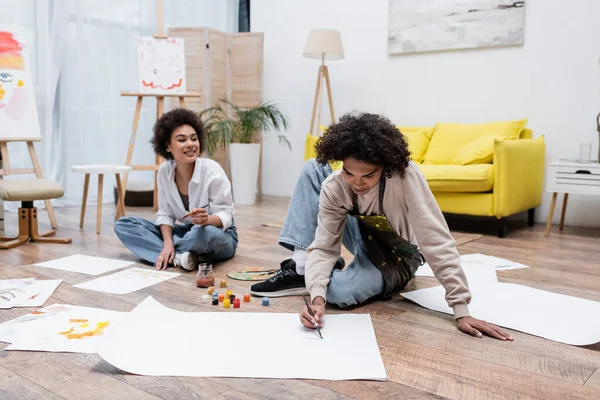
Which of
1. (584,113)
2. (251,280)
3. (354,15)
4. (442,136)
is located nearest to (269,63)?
(354,15)

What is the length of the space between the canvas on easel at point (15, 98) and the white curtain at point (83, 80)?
873mm

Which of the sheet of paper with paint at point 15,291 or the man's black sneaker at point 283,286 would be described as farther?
the man's black sneaker at point 283,286

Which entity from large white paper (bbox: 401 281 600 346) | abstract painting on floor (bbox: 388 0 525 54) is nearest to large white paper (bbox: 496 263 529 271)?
large white paper (bbox: 401 281 600 346)

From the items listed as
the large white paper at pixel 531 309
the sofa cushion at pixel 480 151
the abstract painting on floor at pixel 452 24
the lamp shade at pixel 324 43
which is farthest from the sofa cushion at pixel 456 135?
the large white paper at pixel 531 309

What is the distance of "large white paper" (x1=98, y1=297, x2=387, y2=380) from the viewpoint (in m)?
1.33

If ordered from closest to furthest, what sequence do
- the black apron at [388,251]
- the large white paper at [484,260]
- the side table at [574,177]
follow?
1. the black apron at [388,251]
2. the large white paper at [484,260]
3. the side table at [574,177]

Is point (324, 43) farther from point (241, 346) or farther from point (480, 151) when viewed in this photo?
point (241, 346)

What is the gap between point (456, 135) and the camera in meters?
3.89

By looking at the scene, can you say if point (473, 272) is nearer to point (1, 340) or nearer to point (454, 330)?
point (454, 330)

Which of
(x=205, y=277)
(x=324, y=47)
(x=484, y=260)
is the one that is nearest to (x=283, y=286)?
(x=205, y=277)

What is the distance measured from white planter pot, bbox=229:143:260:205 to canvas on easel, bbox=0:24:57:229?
1.71 metres

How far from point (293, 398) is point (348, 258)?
1.57m

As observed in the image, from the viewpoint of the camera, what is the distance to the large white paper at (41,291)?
6.20 ft

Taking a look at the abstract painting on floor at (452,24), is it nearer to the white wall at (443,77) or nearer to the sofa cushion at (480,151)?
the white wall at (443,77)
